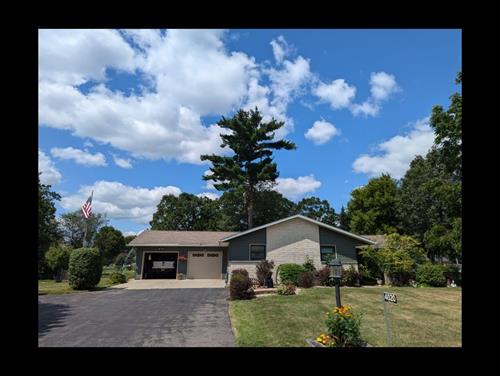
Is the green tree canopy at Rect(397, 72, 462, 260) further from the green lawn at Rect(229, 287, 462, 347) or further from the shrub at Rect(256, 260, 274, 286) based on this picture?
the shrub at Rect(256, 260, 274, 286)

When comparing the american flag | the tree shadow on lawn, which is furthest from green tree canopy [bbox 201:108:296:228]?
the tree shadow on lawn

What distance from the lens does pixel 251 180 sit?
98.5ft

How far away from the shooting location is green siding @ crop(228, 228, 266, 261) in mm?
18594

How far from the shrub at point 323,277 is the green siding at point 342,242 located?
228 centimetres

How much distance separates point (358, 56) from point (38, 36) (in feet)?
11.6

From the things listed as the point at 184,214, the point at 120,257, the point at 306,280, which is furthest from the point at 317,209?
the point at 306,280

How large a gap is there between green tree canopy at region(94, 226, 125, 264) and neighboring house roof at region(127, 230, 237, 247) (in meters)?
19.6

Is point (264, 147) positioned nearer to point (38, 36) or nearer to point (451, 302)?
point (451, 302)

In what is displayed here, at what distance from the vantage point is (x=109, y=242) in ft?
137

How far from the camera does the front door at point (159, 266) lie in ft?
75.5

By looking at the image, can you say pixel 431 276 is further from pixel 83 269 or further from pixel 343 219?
pixel 343 219

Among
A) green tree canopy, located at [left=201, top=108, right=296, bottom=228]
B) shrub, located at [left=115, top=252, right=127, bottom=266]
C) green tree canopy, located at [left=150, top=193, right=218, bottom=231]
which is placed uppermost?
green tree canopy, located at [left=201, top=108, right=296, bottom=228]

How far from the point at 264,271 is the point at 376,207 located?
21.9m
